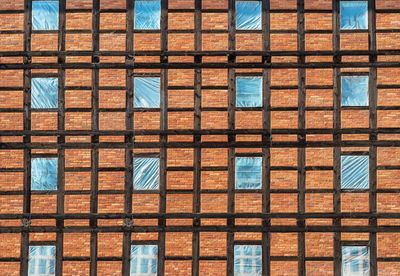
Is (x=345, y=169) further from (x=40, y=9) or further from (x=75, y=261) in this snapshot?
(x=40, y=9)

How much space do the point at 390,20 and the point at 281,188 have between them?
506cm

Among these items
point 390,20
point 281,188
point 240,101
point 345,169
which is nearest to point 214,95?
point 240,101

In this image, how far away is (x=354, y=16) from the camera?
275 inches

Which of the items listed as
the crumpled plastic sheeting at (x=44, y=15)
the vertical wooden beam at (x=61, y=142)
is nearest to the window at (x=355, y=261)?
the vertical wooden beam at (x=61, y=142)

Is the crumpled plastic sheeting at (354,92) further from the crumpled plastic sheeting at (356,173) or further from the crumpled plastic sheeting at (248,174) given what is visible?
the crumpled plastic sheeting at (248,174)

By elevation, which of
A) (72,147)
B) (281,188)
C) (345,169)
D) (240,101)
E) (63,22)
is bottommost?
(281,188)

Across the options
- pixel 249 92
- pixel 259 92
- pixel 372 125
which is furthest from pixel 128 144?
pixel 372 125

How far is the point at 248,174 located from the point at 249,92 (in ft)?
6.82

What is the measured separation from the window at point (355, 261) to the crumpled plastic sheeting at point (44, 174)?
294 inches

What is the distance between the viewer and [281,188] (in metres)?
6.86

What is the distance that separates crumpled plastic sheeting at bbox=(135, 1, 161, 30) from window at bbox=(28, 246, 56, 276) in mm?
6053

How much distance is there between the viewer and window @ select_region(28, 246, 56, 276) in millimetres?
6824

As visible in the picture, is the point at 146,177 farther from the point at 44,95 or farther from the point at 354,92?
the point at 354,92

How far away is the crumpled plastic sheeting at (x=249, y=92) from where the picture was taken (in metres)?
6.98
